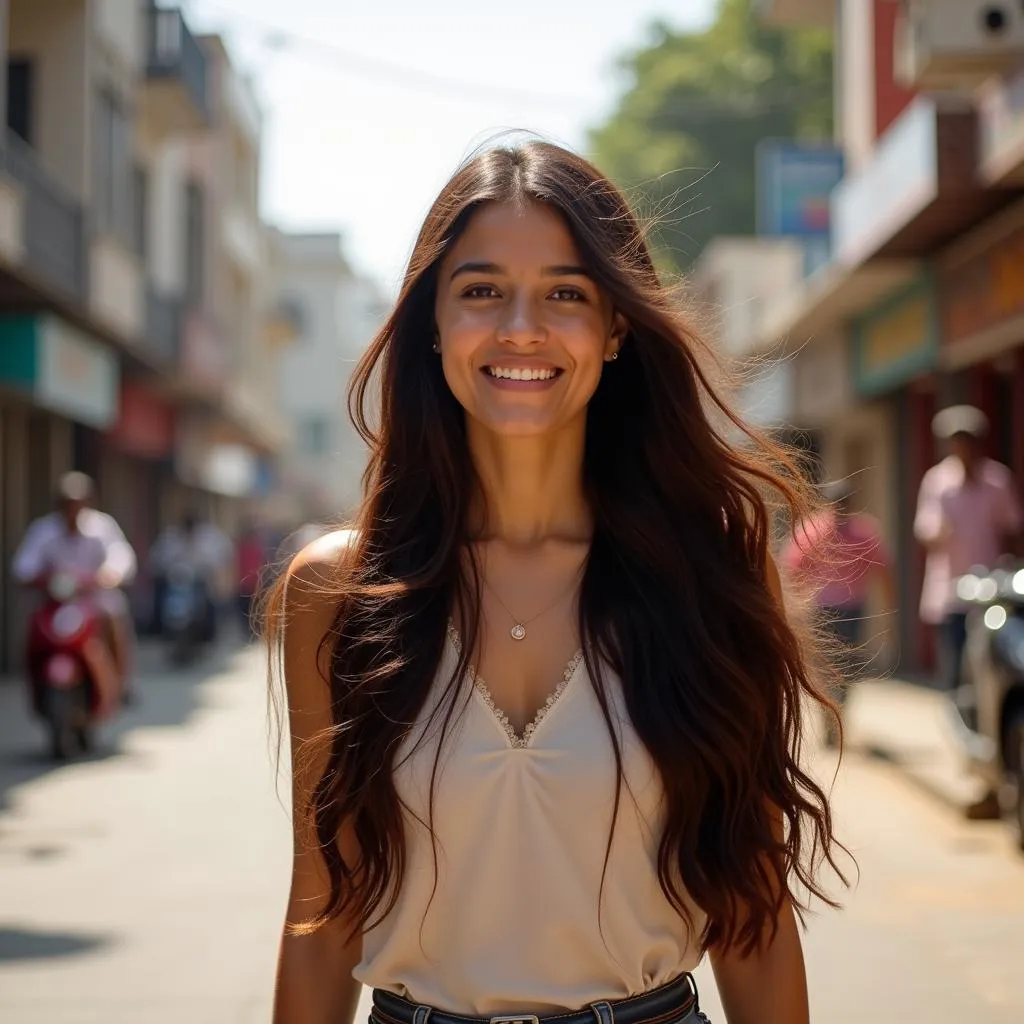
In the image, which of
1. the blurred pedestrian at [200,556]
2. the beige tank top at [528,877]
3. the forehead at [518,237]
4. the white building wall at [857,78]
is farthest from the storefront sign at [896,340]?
the beige tank top at [528,877]

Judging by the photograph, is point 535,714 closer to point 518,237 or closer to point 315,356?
point 518,237

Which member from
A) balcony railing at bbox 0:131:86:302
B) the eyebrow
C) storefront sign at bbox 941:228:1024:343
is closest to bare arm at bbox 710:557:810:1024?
the eyebrow

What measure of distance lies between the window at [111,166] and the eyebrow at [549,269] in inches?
744

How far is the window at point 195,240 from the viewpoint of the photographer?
3288cm

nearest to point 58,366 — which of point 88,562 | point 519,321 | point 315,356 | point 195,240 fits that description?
point 88,562

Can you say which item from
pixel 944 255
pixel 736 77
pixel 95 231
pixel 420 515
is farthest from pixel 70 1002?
pixel 736 77

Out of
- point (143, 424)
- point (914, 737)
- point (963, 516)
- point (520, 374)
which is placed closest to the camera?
point (520, 374)

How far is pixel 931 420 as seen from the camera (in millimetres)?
20281

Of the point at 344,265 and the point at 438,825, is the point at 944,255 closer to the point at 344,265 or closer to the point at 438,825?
the point at 438,825

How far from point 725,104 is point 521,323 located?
46865 millimetres

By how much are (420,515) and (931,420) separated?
59.9 feet

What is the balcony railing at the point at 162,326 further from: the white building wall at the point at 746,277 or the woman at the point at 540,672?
the woman at the point at 540,672

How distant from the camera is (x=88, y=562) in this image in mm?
12414

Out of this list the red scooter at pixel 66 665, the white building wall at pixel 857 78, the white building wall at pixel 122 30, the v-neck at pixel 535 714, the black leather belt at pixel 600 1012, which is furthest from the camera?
the white building wall at pixel 122 30
